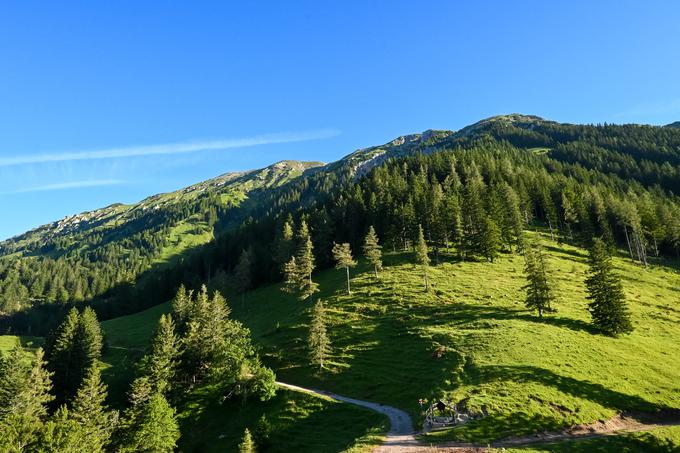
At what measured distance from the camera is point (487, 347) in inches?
1938

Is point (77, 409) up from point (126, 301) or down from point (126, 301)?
down

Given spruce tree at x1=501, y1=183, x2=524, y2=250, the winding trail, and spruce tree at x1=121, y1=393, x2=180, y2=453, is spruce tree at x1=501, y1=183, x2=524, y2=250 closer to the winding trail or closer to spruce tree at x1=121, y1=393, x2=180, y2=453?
the winding trail

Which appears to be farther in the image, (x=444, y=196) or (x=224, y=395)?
(x=444, y=196)

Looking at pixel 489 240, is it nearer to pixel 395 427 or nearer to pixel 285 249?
pixel 285 249

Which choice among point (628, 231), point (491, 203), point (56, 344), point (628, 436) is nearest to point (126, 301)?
point (56, 344)

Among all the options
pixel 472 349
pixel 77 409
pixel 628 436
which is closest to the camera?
pixel 628 436

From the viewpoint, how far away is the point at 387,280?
83.6 m

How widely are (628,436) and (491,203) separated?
83459 mm

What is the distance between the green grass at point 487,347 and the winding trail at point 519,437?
0.87 m

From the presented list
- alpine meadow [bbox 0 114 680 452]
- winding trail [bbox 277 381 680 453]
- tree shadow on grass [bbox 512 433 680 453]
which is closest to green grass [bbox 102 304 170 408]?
alpine meadow [bbox 0 114 680 452]

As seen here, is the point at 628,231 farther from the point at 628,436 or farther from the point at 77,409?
the point at 77,409

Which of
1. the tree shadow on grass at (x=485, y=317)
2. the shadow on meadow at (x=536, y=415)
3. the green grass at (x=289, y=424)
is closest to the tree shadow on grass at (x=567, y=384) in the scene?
Answer: the shadow on meadow at (x=536, y=415)

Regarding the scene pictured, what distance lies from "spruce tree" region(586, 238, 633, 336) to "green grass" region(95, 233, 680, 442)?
76.9 inches

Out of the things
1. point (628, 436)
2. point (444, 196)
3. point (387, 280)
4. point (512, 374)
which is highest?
point (444, 196)
